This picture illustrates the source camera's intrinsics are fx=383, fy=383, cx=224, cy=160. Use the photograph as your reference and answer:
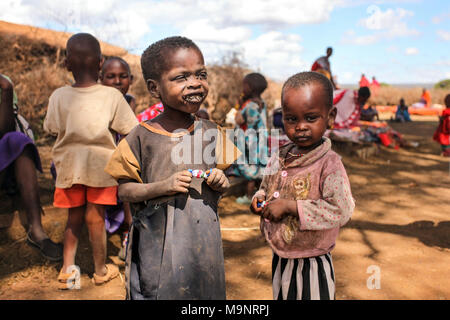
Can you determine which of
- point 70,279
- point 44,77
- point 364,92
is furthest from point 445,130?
point 70,279

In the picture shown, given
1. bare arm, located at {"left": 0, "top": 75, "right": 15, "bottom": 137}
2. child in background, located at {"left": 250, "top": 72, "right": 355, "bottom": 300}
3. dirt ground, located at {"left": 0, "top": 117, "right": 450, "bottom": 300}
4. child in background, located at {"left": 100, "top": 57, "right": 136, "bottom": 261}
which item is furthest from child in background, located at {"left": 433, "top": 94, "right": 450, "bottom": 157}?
bare arm, located at {"left": 0, "top": 75, "right": 15, "bottom": 137}

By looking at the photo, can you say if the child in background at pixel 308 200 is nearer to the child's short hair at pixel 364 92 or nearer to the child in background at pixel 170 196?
the child in background at pixel 170 196

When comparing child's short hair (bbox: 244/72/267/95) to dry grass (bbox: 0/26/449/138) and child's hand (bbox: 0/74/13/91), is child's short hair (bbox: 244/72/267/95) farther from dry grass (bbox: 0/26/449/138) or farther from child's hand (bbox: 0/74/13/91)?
dry grass (bbox: 0/26/449/138)

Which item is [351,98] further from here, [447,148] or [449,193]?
[449,193]

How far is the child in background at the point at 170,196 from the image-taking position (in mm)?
1693

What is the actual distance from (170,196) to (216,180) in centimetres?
22

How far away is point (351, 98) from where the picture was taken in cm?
893

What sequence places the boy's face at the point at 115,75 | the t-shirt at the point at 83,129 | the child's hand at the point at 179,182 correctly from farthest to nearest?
the boy's face at the point at 115,75, the t-shirt at the point at 83,129, the child's hand at the point at 179,182

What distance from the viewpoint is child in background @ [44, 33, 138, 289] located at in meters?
2.67

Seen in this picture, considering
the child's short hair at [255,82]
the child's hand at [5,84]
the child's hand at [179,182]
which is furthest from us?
the child's short hair at [255,82]

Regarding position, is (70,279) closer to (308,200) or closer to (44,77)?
(308,200)

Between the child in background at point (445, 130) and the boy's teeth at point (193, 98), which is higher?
the boy's teeth at point (193, 98)

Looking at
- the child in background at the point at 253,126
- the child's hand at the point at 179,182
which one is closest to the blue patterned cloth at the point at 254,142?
the child in background at the point at 253,126

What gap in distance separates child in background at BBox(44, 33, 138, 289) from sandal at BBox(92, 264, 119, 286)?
61 centimetres
